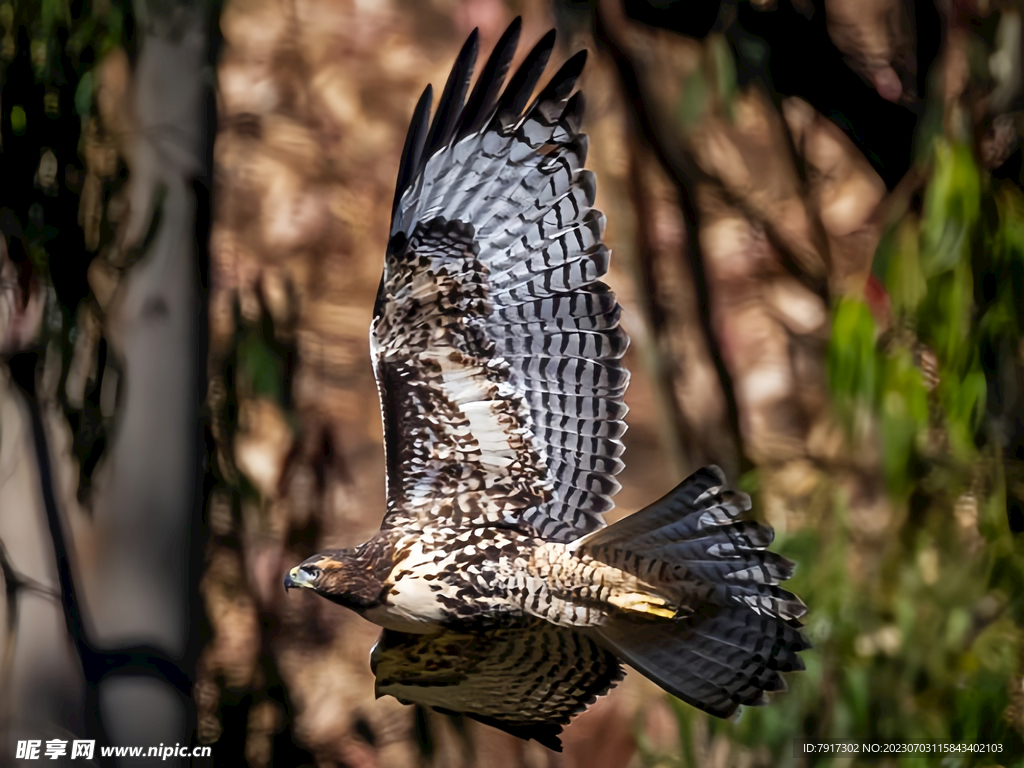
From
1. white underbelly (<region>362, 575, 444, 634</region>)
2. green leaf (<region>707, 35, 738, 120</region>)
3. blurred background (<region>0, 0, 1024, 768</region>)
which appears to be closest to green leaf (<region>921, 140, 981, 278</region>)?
blurred background (<region>0, 0, 1024, 768</region>)

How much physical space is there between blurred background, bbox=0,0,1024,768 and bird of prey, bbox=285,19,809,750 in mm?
59

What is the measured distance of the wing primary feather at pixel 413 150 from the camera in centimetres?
99

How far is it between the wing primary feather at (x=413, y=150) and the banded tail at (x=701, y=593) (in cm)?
44

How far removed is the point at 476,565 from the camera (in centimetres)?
99

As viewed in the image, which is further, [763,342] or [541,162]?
[763,342]

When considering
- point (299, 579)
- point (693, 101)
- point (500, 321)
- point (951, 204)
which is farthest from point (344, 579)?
point (951, 204)

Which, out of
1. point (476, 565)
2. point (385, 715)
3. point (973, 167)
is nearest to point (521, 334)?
point (476, 565)

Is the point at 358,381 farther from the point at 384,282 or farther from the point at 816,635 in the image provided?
the point at 816,635

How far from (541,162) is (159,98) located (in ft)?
1.58

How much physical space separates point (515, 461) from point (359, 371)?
0.22 meters

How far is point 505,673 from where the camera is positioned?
3.34 feet

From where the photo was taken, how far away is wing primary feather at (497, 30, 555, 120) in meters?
0.96

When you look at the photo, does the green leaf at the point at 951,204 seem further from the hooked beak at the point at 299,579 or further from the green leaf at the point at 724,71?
the hooked beak at the point at 299,579

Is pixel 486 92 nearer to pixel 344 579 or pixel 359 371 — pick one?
pixel 359 371
